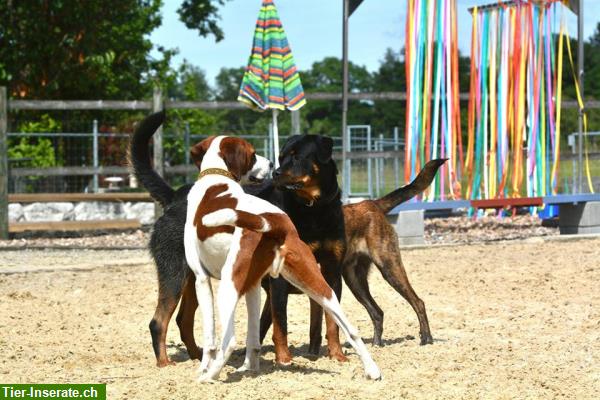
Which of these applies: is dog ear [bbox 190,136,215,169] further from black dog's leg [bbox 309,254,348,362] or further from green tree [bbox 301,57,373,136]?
green tree [bbox 301,57,373,136]

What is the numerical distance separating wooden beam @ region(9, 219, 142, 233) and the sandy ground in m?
3.32

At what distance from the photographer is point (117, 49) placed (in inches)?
975

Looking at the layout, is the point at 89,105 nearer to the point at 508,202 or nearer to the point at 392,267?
the point at 508,202

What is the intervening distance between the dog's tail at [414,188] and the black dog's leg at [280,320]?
1.59 meters

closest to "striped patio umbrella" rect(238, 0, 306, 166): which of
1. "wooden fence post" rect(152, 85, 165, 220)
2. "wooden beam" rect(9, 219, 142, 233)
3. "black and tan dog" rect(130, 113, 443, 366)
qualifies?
"wooden fence post" rect(152, 85, 165, 220)

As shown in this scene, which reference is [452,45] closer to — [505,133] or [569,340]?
[505,133]

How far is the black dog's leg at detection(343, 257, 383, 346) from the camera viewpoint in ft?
22.4

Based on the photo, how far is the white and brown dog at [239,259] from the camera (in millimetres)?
5031

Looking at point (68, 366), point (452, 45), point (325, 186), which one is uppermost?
point (452, 45)

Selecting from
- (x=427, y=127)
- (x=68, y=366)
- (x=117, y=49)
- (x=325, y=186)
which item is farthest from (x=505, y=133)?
(x=117, y=49)

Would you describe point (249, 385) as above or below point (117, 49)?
below

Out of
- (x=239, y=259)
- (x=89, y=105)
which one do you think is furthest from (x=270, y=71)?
(x=239, y=259)

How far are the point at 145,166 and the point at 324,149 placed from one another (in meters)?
1.35

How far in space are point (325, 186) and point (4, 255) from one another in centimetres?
724
